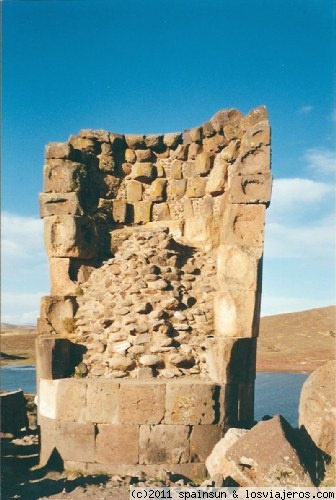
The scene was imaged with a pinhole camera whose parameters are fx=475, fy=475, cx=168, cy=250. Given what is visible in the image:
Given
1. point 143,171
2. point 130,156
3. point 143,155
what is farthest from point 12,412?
point 143,155

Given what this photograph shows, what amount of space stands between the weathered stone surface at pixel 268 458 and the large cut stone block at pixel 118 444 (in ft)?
4.17

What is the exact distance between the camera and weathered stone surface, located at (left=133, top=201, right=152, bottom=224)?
30.1ft

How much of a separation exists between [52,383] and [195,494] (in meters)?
2.61

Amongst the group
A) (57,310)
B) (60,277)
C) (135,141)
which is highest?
(135,141)

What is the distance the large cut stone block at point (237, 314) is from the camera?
6961mm

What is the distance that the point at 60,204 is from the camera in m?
8.26

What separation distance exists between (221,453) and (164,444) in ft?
2.66

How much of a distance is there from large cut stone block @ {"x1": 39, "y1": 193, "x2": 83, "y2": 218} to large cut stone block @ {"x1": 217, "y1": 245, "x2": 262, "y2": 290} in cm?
275

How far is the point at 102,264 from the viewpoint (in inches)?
334

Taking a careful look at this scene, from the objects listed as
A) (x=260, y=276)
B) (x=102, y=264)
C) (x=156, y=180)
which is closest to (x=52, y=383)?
(x=102, y=264)

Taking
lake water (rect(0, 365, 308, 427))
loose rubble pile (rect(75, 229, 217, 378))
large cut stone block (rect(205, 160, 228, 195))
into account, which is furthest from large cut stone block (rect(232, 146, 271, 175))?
lake water (rect(0, 365, 308, 427))

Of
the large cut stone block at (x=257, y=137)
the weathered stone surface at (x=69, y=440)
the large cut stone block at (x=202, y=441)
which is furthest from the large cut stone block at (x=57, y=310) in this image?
the large cut stone block at (x=257, y=137)

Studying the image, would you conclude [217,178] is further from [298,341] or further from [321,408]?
[298,341]

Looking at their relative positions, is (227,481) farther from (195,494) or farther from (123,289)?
(123,289)
